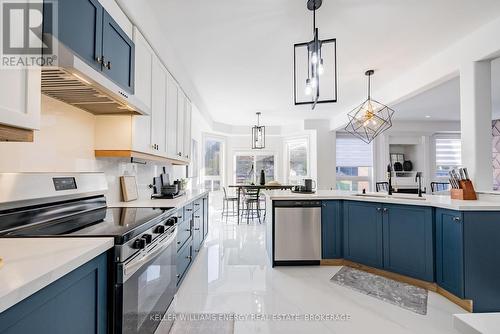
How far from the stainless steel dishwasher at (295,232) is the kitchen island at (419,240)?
0.08 feet

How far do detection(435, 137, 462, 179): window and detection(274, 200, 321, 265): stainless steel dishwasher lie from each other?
19.7 ft

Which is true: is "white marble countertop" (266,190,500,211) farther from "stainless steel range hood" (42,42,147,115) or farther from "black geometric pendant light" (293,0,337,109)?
"stainless steel range hood" (42,42,147,115)

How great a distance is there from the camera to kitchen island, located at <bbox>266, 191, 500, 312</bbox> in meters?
2.06

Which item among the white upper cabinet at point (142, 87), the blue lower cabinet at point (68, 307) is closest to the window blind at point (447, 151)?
the white upper cabinet at point (142, 87)

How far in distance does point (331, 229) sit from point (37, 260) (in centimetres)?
287

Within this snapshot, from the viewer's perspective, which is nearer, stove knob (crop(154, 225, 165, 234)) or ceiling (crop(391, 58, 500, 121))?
stove knob (crop(154, 225, 165, 234))

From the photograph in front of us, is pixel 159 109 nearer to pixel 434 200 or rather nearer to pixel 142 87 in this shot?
pixel 142 87

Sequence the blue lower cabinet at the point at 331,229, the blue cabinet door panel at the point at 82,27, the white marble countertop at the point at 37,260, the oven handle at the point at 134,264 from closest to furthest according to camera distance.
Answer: the white marble countertop at the point at 37,260 < the oven handle at the point at 134,264 < the blue cabinet door panel at the point at 82,27 < the blue lower cabinet at the point at 331,229

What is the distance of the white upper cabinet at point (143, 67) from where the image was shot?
2.12 meters

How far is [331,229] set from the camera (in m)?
3.06

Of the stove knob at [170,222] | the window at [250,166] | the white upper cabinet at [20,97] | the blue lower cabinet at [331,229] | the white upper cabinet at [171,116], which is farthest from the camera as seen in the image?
the window at [250,166]

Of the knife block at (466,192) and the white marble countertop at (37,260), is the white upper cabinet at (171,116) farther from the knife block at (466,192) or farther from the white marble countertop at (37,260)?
the knife block at (466,192)

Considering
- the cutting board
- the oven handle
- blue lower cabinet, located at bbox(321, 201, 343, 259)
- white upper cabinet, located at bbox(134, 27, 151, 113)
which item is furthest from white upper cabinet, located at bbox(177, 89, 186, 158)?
blue lower cabinet, located at bbox(321, 201, 343, 259)

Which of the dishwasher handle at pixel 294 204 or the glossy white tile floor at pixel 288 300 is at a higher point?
the dishwasher handle at pixel 294 204
